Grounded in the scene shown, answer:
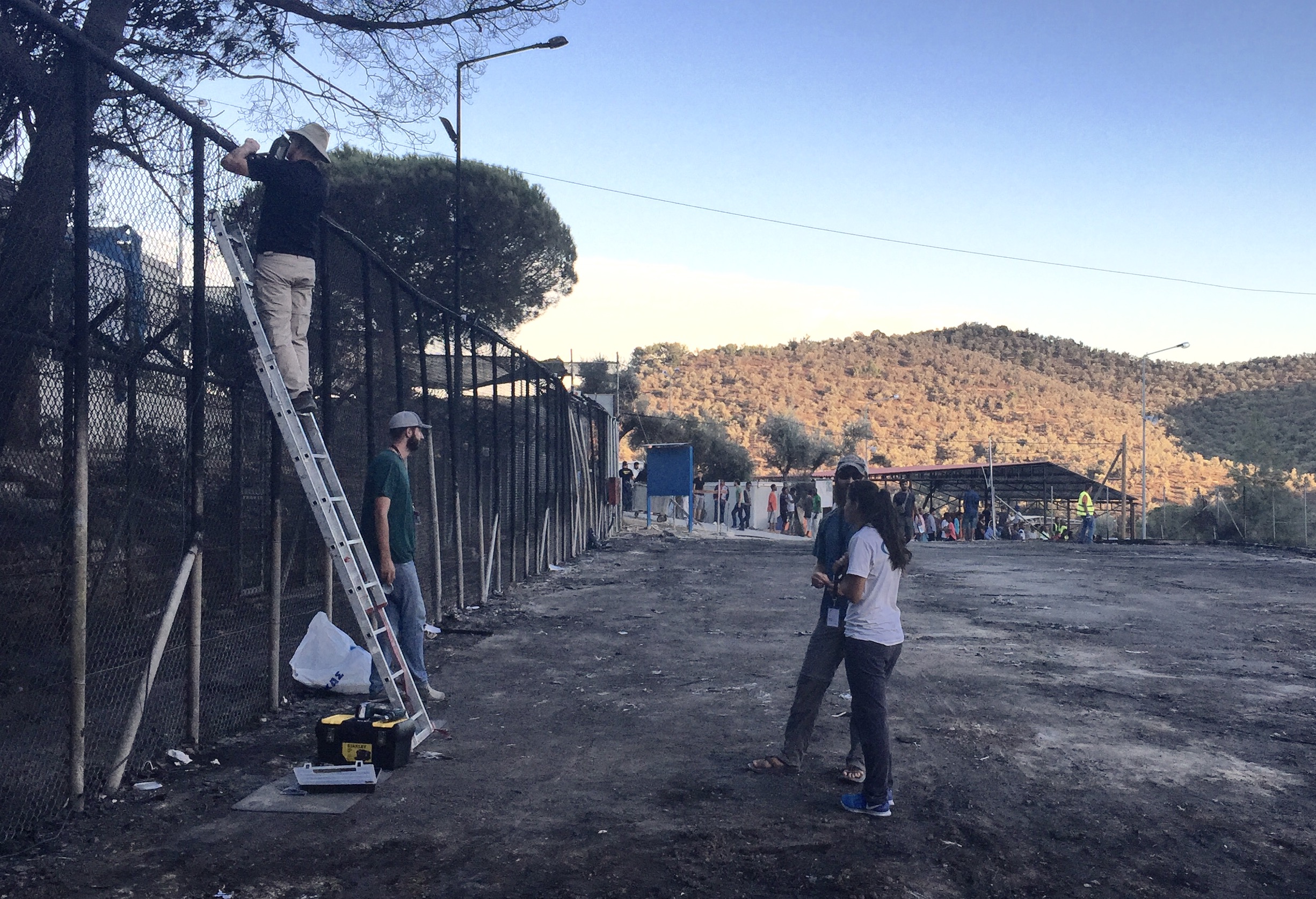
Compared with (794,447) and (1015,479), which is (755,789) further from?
(794,447)

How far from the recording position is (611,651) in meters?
9.59

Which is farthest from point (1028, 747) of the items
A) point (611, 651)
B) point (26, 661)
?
point (26, 661)

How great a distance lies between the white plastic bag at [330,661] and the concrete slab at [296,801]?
6.52 ft

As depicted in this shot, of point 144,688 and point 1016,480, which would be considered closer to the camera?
point 144,688

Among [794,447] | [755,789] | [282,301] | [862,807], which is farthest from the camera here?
[794,447]

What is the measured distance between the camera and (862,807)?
4.89 m

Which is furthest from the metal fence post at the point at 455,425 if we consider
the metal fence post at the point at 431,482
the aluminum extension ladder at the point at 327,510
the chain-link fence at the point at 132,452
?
the aluminum extension ladder at the point at 327,510

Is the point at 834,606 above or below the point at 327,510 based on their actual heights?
below

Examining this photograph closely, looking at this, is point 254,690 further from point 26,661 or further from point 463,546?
point 463,546

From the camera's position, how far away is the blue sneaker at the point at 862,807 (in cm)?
483

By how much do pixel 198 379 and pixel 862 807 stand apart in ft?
14.2

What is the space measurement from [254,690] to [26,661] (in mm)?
1810

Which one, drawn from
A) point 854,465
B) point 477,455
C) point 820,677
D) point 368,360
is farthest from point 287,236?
point 477,455

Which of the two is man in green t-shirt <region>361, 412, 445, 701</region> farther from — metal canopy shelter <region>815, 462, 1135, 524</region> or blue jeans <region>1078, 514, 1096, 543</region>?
metal canopy shelter <region>815, 462, 1135, 524</region>
